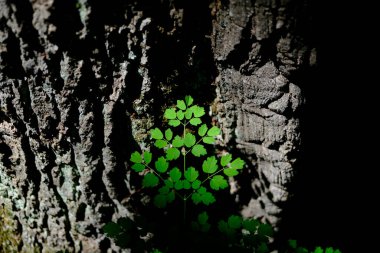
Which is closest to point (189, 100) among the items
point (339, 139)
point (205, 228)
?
point (205, 228)

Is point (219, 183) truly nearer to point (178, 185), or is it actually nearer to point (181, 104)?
point (178, 185)

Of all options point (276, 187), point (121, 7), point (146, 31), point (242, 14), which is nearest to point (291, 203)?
point (276, 187)

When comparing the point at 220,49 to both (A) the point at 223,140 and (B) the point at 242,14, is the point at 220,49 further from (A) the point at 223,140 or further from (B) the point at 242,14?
(A) the point at 223,140

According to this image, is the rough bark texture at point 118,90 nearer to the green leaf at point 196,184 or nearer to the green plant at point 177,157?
the green plant at point 177,157

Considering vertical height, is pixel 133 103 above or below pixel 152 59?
below

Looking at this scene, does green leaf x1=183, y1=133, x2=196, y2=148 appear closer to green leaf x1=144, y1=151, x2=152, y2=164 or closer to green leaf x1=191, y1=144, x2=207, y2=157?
green leaf x1=191, y1=144, x2=207, y2=157

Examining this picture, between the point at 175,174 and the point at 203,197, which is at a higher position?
the point at 175,174
